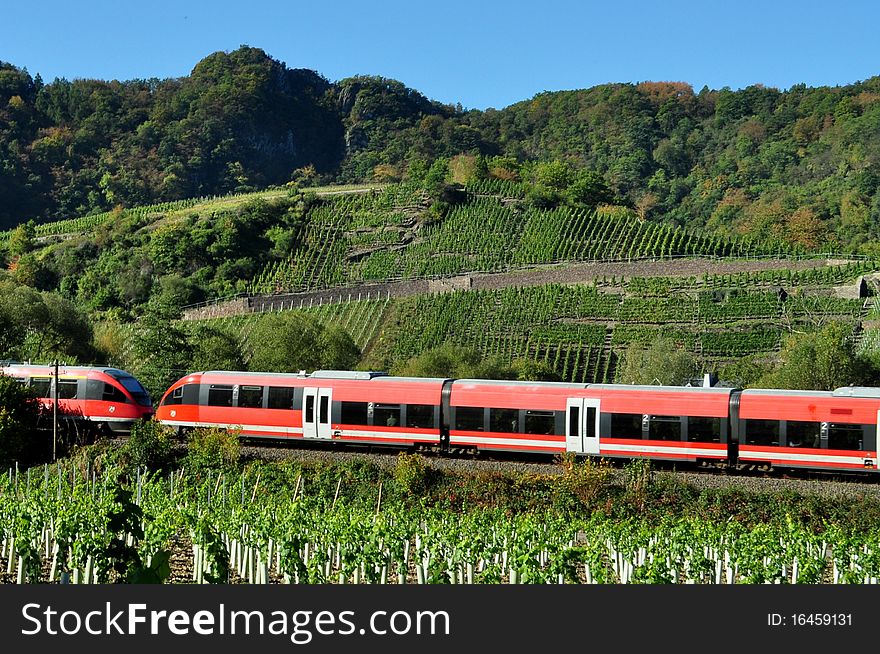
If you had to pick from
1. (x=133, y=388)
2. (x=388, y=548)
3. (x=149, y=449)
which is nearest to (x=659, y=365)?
(x=133, y=388)

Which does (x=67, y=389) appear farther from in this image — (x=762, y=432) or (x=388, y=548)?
(x=762, y=432)

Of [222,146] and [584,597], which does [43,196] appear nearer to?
[222,146]

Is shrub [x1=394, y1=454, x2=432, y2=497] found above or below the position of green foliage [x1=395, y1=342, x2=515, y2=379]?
below

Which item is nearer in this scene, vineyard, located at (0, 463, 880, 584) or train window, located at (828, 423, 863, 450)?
vineyard, located at (0, 463, 880, 584)

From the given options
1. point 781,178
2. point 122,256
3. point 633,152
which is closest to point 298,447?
point 122,256

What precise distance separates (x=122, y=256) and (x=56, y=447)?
5626 centimetres

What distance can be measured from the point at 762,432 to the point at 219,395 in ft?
43.9

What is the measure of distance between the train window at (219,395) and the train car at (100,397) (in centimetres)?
293

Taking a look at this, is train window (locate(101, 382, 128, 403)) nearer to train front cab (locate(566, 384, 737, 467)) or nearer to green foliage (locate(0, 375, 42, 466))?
green foliage (locate(0, 375, 42, 466))

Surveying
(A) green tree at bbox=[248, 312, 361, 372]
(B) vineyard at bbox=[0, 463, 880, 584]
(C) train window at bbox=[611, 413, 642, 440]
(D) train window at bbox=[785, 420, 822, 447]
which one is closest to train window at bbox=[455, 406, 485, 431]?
(C) train window at bbox=[611, 413, 642, 440]

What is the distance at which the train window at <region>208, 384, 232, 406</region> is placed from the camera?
28250 millimetres

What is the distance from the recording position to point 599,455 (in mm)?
24875

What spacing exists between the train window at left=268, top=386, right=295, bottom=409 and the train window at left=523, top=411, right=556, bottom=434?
19.9 ft

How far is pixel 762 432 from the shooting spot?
78.1 feet
